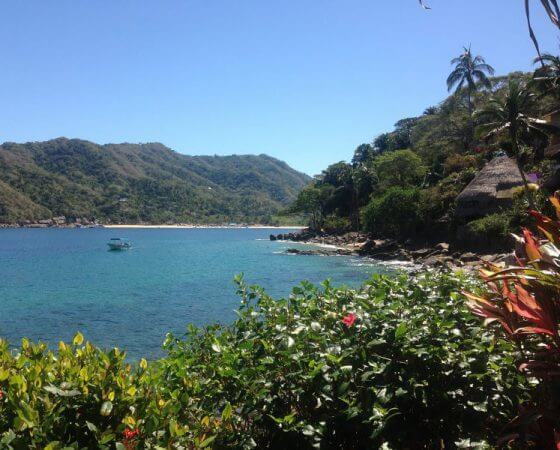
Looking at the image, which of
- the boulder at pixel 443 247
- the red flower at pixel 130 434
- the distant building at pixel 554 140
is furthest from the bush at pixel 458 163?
the red flower at pixel 130 434

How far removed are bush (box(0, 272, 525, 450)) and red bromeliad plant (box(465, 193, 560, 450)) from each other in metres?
0.21

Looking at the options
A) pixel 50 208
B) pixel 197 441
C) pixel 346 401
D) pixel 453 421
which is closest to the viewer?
pixel 197 441

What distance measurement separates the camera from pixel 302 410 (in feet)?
10.5

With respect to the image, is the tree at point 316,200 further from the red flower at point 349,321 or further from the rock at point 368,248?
the red flower at point 349,321

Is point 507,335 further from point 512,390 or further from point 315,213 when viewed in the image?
point 315,213

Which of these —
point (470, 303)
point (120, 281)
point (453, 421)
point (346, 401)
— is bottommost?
point (120, 281)

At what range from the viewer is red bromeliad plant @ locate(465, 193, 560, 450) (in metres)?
2.64

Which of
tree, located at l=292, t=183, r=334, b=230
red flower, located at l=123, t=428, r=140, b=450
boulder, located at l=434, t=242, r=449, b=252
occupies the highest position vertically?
tree, located at l=292, t=183, r=334, b=230

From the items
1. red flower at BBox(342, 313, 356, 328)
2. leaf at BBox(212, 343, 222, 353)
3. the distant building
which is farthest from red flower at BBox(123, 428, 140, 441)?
the distant building

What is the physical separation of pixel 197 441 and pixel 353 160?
101m

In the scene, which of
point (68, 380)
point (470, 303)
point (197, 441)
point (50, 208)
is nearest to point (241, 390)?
point (197, 441)

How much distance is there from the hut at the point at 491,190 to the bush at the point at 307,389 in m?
37.5

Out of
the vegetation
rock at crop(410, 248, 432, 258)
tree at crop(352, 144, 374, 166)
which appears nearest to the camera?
the vegetation

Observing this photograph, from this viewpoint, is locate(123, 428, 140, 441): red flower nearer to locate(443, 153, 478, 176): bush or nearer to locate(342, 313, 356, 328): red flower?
locate(342, 313, 356, 328): red flower
